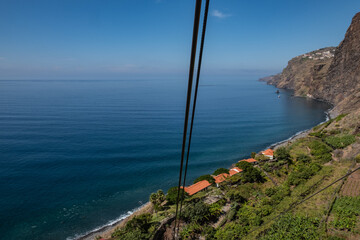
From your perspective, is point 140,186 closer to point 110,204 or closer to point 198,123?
point 110,204

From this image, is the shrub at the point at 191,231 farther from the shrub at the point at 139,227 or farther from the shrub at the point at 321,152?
the shrub at the point at 321,152

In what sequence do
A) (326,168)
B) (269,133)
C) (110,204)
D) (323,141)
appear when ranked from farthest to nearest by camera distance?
(269,133) → (323,141) → (110,204) → (326,168)

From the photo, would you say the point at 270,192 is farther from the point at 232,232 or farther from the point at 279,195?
the point at 232,232

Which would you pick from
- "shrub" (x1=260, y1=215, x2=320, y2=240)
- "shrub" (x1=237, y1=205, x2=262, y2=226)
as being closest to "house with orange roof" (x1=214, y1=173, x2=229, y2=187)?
"shrub" (x1=237, y1=205, x2=262, y2=226)

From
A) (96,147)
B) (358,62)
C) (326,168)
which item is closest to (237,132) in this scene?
(326,168)

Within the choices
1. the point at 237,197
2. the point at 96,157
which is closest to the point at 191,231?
the point at 237,197
